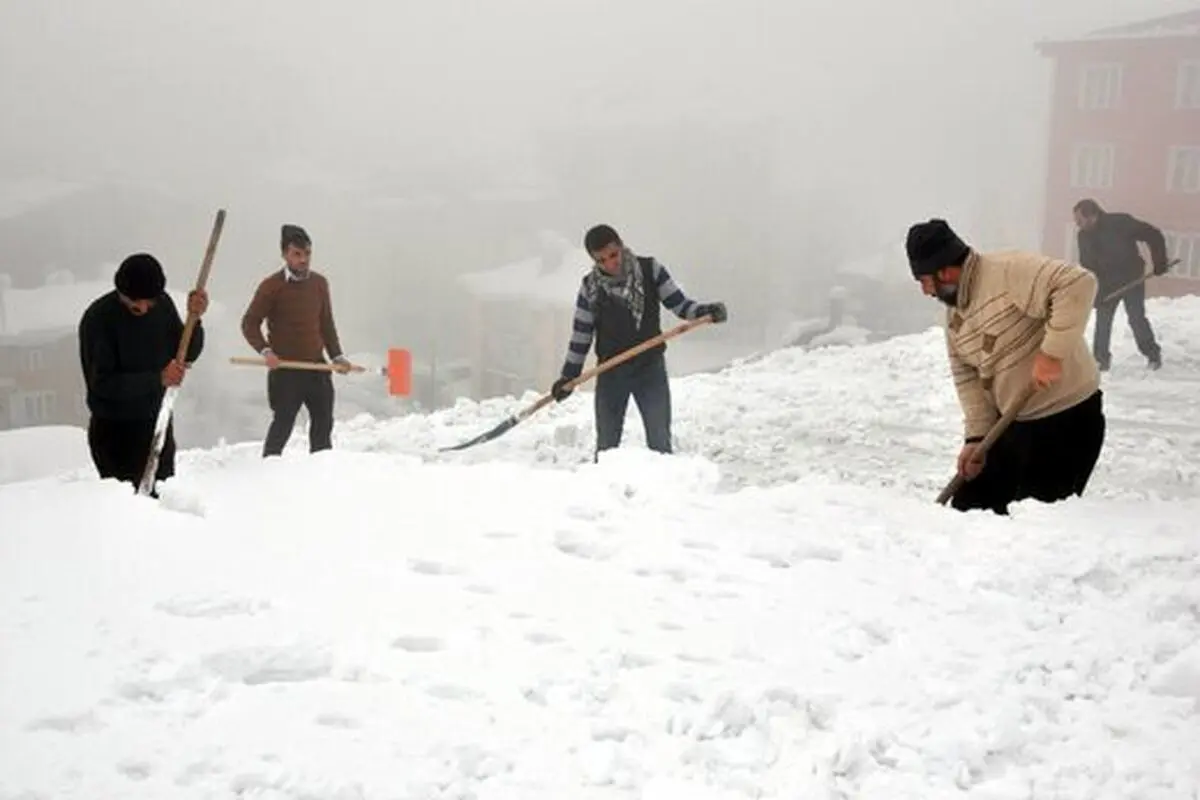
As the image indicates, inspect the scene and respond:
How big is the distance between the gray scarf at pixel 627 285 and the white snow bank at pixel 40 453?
7.68m

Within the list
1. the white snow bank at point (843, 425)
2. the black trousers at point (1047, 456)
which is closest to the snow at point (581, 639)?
the black trousers at point (1047, 456)

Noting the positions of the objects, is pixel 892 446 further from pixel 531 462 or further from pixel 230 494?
pixel 230 494

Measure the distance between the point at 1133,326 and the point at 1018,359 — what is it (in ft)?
24.6

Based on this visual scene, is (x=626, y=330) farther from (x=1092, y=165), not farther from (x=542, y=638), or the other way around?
(x=1092, y=165)

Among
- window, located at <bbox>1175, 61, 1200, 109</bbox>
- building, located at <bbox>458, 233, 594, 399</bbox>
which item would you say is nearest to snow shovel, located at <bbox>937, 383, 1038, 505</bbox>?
building, located at <bbox>458, 233, 594, 399</bbox>

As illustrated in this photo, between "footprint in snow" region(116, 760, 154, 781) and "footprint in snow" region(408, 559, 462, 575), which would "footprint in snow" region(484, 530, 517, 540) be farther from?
"footprint in snow" region(116, 760, 154, 781)

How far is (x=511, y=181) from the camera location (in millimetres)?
53438

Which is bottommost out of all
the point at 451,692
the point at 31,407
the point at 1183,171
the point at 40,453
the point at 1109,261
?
the point at 31,407

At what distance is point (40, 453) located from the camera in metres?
13.8

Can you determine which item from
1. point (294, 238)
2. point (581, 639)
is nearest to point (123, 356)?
point (294, 238)

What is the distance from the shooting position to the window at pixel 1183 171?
102 feet

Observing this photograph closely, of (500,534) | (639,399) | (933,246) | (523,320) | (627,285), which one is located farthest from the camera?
(523,320)

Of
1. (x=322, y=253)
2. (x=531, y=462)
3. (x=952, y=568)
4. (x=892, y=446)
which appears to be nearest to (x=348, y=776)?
(x=952, y=568)

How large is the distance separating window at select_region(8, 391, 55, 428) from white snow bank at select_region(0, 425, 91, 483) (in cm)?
1692
